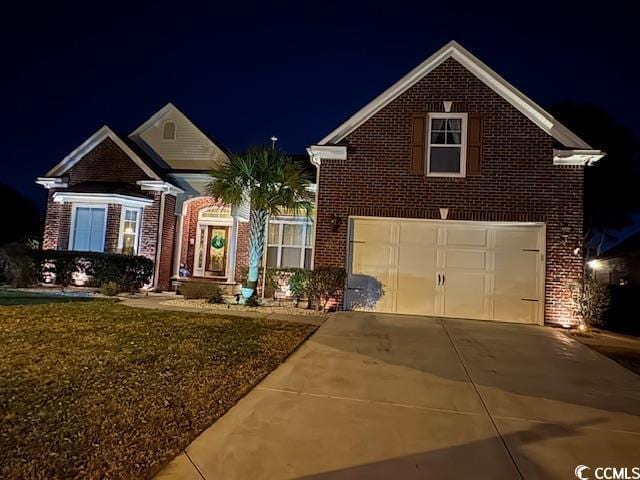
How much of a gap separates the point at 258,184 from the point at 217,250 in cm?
608

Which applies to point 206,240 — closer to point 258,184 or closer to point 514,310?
point 258,184

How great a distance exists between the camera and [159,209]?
14602 millimetres

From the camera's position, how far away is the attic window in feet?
53.5

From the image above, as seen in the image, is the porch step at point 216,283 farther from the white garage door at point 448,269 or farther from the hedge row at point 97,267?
the white garage door at point 448,269

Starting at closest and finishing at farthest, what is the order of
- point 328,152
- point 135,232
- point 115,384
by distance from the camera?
point 115,384 < point 328,152 < point 135,232

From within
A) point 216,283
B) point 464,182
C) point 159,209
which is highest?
point 464,182

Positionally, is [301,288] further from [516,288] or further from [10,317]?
[10,317]

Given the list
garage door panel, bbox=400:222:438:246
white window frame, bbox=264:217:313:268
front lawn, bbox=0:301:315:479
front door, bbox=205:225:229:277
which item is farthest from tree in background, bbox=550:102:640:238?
front lawn, bbox=0:301:315:479

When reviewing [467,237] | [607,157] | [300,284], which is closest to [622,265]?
[607,157]

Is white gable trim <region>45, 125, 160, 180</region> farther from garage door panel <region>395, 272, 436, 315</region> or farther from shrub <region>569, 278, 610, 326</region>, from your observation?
shrub <region>569, 278, 610, 326</region>

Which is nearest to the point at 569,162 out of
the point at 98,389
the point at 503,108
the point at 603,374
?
the point at 503,108

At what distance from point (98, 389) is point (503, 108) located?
10.7 meters

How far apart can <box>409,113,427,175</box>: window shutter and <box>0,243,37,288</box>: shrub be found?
1192 centimetres

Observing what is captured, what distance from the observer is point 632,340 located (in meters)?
9.50
